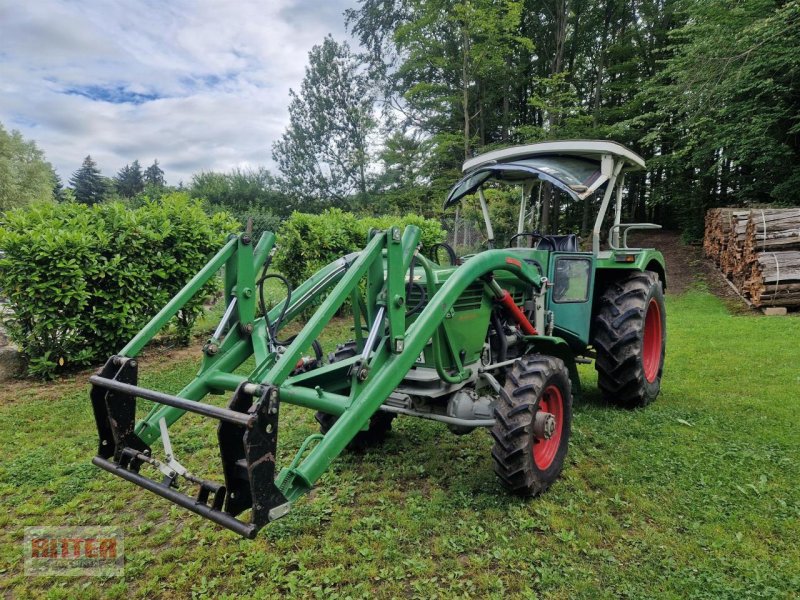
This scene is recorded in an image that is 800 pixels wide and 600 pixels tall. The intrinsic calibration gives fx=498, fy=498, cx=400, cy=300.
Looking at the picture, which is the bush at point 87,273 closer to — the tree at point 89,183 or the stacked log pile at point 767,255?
the stacked log pile at point 767,255

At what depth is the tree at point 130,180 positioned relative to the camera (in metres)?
57.1

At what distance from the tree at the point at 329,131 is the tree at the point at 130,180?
3164 cm

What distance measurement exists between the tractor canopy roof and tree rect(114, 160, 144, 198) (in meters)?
61.7

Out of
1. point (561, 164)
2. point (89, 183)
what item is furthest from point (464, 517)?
point (89, 183)

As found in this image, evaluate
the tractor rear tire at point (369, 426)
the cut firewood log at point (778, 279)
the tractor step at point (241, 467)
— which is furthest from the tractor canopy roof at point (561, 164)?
the cut firewood log at point (778, 279)

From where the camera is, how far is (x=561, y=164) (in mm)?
3873

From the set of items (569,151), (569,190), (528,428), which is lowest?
(528,428)

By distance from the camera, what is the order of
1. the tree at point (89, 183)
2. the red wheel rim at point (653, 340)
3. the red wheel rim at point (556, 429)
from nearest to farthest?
the red wheel rim at point (556, 429)
the red wheel rim at point (653, 340)
the tree at point (89, 183)

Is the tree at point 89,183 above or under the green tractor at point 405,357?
above

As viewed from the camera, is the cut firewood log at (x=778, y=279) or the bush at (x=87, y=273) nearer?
the bush at (x=87, y=273)

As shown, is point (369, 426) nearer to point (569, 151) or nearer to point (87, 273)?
point (569, 151)

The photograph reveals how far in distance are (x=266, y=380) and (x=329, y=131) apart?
3395cm

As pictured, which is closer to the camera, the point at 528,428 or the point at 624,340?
the point at 528,428

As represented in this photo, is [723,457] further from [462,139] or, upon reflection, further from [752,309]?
[462,139]
